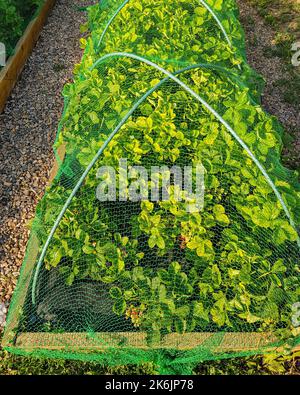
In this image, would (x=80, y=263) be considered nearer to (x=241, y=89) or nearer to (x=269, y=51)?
(x=241, y=89)

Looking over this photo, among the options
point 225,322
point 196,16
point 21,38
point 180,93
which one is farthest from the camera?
point 21,38

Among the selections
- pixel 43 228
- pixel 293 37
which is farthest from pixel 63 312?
pixel 293 37

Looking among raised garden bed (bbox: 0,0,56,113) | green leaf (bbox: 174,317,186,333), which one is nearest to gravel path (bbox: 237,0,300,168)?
green leaf (bbox: 174,317,186,333)

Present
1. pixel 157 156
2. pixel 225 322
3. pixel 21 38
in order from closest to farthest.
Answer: pixel 225 322
pixel 157 156
pixel 21 38

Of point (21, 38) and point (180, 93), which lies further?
point (21, 38)

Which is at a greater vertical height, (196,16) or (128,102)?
(196,16)

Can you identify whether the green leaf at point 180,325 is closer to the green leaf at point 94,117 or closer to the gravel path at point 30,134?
the gravel path at point 30,134

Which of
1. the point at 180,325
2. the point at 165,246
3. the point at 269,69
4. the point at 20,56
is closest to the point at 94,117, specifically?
the point at 165,246
